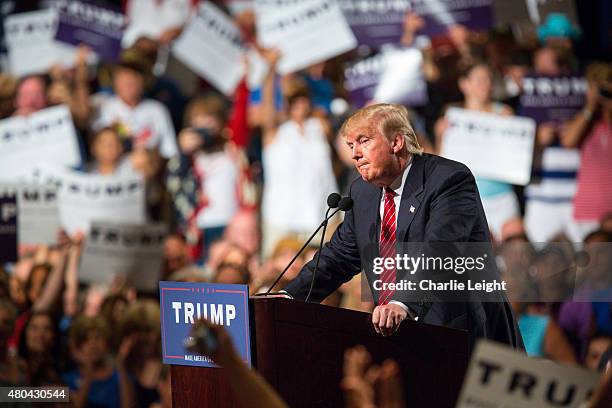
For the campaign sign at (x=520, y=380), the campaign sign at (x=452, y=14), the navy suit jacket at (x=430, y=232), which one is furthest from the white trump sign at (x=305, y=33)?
the campaign sign at (x=520, y=380)

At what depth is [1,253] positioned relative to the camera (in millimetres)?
6738

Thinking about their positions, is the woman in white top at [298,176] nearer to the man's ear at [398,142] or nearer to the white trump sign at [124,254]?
the white trump sign at [124,254]

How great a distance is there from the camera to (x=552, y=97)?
26.2 ft

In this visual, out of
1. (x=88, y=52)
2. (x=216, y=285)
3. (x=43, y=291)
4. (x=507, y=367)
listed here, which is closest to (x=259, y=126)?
(x=88, y=52)

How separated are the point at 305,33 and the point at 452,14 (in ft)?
3.18

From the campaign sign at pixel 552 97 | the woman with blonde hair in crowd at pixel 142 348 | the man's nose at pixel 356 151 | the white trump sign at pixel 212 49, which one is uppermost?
the white trump sign at pixel 212 49

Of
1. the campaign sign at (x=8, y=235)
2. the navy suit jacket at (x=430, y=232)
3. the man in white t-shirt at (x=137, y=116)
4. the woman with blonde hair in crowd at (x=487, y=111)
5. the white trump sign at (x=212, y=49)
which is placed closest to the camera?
the navy suit jacket at (x=430, y=232)

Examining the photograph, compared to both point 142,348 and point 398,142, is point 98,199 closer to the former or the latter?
point 142,348

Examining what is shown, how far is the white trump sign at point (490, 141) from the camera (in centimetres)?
780

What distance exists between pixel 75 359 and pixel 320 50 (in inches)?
110

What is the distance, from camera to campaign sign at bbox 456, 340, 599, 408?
266 centimetres

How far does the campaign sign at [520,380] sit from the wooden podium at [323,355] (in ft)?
3.60

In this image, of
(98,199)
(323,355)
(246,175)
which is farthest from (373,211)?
(246,175)

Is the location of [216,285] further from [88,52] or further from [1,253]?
[88,52]
